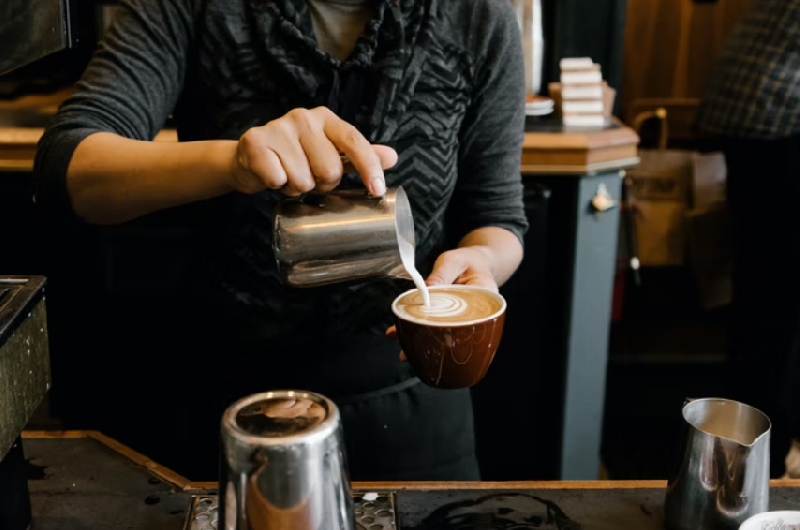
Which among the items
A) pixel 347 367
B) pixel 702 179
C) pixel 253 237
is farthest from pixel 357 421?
pixel 702 179

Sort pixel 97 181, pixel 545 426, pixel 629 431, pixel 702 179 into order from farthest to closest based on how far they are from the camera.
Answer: pixel 629 431
pixel 702 179
pixel 545 426
pixel 97 181

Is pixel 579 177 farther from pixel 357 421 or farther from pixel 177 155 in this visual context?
pixel 177 155

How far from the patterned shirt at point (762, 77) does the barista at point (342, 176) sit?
1434 millimetres

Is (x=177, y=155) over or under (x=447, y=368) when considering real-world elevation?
over

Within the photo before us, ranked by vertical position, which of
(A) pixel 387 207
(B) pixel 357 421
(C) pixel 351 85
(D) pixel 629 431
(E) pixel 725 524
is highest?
(C) pixel 351 85

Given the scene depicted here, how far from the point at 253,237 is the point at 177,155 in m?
0.26

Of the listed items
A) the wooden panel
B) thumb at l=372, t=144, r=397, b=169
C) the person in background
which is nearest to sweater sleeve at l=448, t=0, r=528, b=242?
thumb at l=372, t=144, r=397, b=169

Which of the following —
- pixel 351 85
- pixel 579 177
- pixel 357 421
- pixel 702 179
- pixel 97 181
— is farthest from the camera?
pixel 702 179

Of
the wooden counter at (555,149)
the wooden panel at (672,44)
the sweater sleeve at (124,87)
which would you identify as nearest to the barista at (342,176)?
the sweater sleeve at (124,87)

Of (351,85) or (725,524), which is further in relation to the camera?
(351,85)

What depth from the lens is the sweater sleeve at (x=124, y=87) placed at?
1259 mm

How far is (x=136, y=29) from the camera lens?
4.31 ft

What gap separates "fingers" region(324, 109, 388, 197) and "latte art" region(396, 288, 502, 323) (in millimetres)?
163

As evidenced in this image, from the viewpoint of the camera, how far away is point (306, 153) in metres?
1.05
